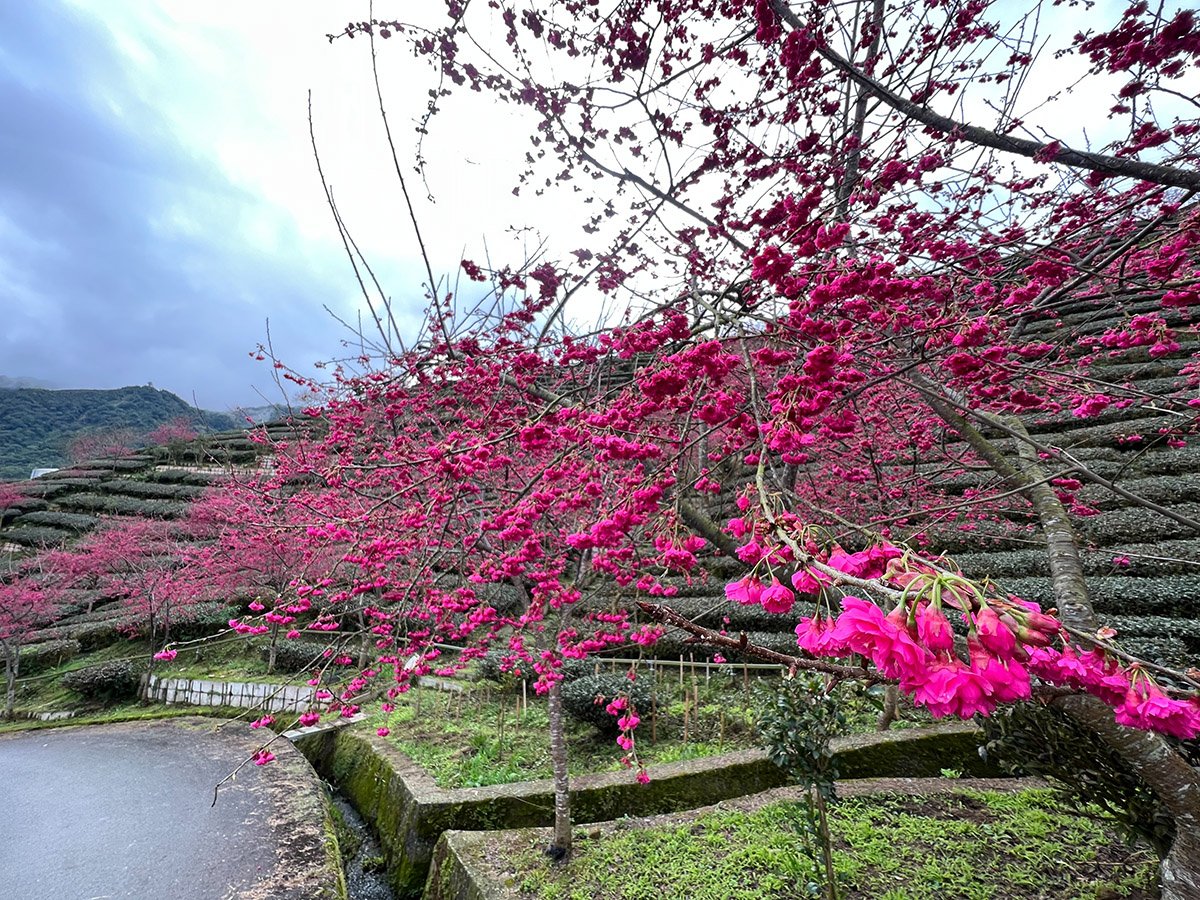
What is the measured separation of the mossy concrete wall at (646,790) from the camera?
370 centimetres

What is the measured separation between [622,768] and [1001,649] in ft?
13.2

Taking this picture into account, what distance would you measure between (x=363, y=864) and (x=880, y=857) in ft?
13.0

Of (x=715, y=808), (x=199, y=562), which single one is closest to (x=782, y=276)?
(x=715, y=808)

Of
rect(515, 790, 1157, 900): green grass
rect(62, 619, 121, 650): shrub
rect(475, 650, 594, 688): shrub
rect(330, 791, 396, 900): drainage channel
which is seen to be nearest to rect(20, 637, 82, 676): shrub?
rect(62, 619, 121, 650): shrub

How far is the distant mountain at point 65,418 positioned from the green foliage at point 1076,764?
3611 cm

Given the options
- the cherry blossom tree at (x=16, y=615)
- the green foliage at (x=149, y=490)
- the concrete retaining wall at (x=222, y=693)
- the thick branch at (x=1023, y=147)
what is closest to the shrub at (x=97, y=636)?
the cherry blossom tree at (x=16, y=615)

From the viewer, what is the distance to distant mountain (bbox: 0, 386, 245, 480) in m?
29.6

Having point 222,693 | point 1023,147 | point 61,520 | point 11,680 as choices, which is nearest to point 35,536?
point 61,520

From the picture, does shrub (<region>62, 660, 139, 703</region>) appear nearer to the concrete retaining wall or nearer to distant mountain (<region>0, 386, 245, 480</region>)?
the concrete retaining wall

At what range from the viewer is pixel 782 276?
1.98m

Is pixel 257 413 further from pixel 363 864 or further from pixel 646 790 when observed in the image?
pixel 646 790

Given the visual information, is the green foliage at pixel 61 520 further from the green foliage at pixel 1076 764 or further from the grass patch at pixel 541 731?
the green foliage at pixel 1076 764

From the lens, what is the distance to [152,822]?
445cm

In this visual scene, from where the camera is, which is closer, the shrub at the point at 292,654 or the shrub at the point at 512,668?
the shrub at the point at 512,668
